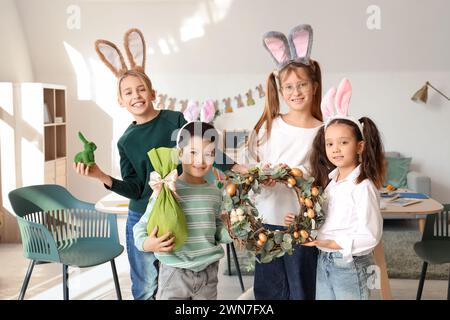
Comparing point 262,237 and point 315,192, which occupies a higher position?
point 315,192

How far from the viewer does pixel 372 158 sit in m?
1.39

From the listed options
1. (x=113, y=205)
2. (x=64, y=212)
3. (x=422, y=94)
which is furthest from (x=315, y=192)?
(x=422, y=94)

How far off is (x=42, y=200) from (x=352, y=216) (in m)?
1.53

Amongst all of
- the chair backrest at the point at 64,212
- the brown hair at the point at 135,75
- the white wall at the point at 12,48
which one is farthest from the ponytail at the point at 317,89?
the white wall at the point at 12,48

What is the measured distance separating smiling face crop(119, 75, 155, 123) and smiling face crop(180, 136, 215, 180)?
222 mm

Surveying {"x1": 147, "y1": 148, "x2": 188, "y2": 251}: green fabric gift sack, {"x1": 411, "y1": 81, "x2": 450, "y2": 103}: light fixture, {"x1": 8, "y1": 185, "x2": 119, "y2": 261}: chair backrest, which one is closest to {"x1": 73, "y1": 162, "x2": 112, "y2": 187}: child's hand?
{"x1": 147, "y1": 148, "x2": 188, "y2": 251}: green fabric gift sack

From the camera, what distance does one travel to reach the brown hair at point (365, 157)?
54.9 inches

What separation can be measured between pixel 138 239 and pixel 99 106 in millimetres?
2531

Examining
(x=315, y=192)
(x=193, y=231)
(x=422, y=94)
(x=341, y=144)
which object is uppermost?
(x=422, y=94)

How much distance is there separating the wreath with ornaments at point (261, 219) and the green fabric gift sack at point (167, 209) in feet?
0.41

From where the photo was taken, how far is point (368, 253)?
4.61 feet

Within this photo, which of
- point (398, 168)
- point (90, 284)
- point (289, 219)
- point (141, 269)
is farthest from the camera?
point (398, 168)

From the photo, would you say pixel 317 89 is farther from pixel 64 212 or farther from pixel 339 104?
pixel 64 212
